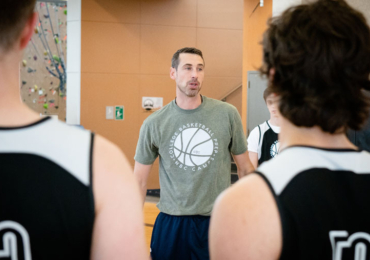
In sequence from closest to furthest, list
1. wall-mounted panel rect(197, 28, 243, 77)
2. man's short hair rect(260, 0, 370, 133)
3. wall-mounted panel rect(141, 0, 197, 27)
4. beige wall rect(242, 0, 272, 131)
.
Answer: man's short hair rect(260, 0, 370, 133), beige wall rect(242, 0, 272, 131), wall-mounted panel rect(141, 0, 197, 27), wall-mounted panel rect(197, 28, 243, 77)

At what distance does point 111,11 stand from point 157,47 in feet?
3.63

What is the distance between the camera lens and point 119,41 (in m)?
A: 7.39

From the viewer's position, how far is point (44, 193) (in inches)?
27.8

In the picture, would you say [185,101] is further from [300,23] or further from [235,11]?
[235,11]

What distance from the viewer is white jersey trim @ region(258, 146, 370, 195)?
2.66 feet

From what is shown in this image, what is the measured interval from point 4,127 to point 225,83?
7.51 meters

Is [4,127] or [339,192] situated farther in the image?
[339,192]

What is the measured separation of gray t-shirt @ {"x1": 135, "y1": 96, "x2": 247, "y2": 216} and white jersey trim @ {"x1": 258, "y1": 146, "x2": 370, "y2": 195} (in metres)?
1.68

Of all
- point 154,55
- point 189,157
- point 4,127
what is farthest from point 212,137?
point 154,55

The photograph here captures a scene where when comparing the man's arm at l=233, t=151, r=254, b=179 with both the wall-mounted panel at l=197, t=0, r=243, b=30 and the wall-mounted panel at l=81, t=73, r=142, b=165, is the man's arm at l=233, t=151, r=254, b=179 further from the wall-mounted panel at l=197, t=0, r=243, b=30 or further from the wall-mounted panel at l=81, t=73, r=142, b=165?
the wall-mounted panel at l=197, t=0, r=243, b=30

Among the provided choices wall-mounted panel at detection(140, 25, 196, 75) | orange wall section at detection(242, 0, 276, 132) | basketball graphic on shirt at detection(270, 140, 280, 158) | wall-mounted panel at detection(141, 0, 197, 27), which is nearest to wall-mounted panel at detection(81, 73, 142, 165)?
wall-mounted panel at detection(140, 25, 196, 75)

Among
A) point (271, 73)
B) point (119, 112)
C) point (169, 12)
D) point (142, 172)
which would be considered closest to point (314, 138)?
point (271, 73)

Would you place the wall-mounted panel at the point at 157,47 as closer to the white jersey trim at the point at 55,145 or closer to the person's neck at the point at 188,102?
the person's neck at the point at 188,102

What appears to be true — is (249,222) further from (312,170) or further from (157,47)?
(157,47)
